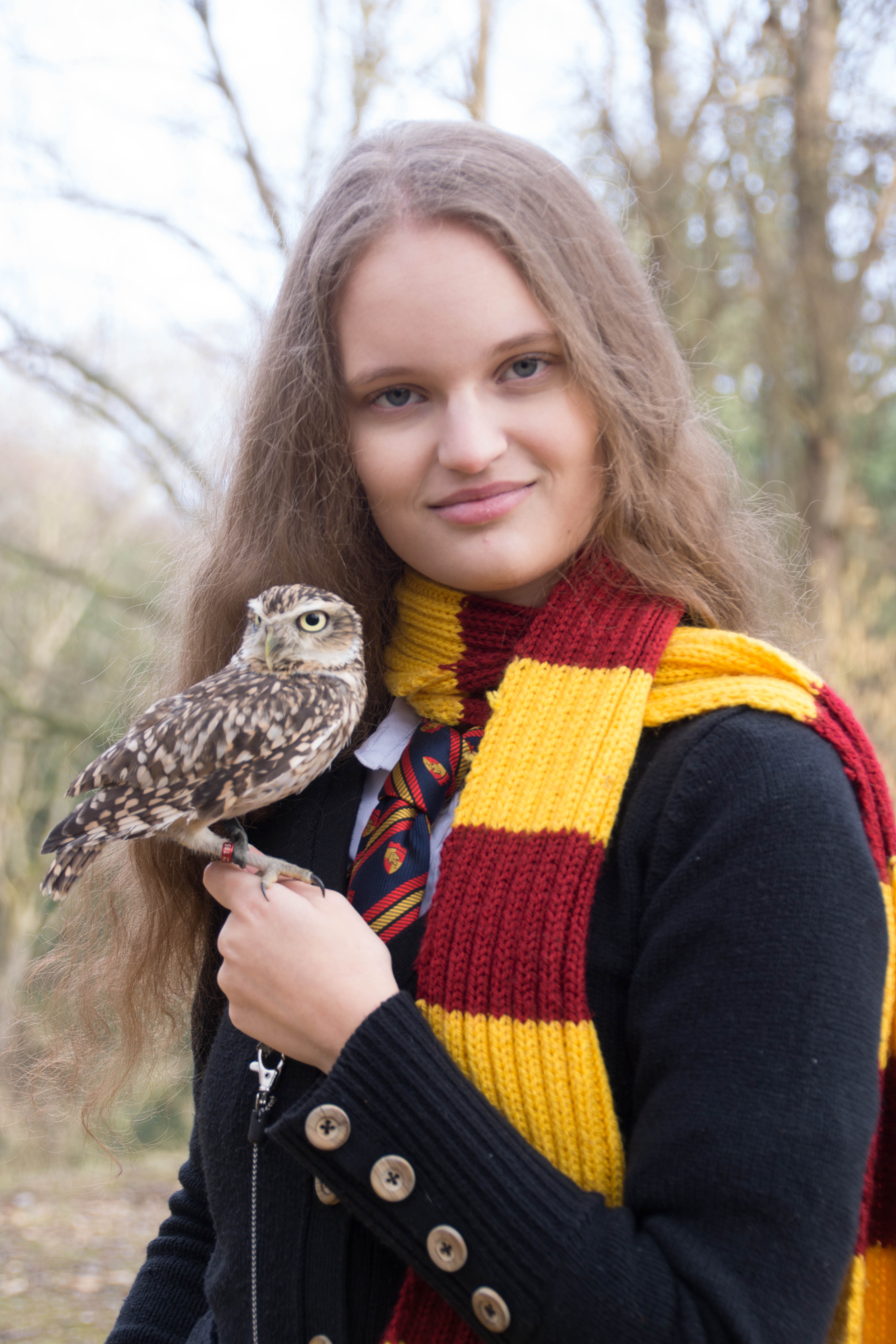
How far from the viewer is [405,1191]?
112 centimetres

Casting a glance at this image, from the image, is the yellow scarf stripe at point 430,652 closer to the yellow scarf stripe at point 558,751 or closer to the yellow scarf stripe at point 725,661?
the yellow scarf stripe at point 558,751

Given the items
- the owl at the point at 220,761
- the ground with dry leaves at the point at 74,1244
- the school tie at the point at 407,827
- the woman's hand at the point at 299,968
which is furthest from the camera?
the ground with dry leaves at the point at 74,1244

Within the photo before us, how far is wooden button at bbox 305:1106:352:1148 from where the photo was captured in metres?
1.14

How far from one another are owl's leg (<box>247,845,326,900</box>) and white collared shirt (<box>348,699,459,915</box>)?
14 centimetres

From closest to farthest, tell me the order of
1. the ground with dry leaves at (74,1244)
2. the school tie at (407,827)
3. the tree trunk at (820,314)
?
the school tie at (407,827)
the ground with dry leaves at (74,1244)
the tree trunk at (820,314)

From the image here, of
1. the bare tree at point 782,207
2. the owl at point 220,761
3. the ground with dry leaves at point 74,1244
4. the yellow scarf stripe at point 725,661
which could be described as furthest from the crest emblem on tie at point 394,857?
the bare tree at point 782,207

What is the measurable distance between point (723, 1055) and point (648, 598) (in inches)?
27.9

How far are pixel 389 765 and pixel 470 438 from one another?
531 millimetres

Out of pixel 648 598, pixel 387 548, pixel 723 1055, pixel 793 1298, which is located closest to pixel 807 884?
pixel 723 1055

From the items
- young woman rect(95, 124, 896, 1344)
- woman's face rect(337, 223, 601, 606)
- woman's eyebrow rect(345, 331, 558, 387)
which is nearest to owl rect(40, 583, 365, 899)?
young woman rect(95, 124, 896, 1344)

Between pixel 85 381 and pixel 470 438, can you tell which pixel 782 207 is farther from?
pixel 470 438

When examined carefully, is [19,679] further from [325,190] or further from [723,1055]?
[723,1055]

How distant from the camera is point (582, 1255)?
1.03 m

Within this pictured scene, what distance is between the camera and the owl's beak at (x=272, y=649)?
1.59 metres
